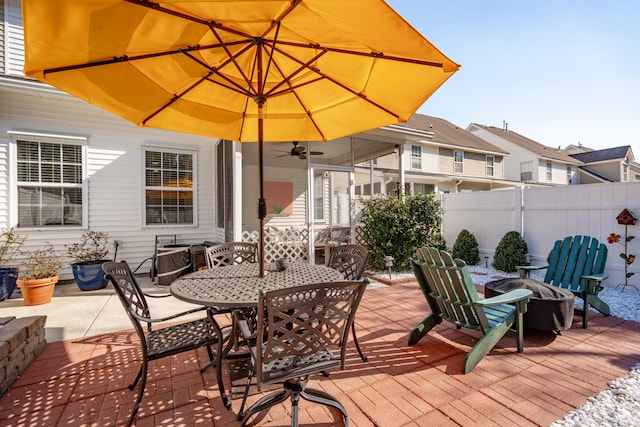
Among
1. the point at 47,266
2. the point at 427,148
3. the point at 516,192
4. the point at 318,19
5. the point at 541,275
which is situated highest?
the point at 427,148

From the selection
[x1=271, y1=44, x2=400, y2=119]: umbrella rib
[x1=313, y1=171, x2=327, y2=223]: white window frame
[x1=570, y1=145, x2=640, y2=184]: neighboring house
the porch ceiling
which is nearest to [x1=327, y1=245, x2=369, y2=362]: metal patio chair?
[x1=271, y1=44, x2=400, y2=119]: umbrella rib

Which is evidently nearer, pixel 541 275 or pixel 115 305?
pixel 115 305

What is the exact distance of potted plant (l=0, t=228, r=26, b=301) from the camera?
4.48 m

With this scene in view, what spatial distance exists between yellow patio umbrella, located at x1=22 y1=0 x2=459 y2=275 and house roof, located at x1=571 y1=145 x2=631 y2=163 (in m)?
29.5

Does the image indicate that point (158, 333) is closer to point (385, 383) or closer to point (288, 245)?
point (385, 383)

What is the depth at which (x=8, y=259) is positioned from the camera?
4.77m

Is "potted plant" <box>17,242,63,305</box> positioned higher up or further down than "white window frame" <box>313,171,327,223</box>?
further down

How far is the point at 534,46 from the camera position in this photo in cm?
633

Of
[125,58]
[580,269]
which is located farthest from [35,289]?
[580,269]

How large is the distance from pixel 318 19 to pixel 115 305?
4630mm

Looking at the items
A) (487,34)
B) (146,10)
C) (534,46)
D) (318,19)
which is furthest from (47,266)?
(534,46)

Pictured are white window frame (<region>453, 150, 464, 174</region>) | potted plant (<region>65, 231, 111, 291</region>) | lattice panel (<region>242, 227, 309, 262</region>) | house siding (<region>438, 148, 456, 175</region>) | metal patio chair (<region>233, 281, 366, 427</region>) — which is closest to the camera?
metal patio chair (<region>233, 281, 366, 427</region>)

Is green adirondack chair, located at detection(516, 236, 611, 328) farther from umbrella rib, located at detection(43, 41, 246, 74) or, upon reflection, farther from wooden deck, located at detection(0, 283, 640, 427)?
umbrella rib, located at detection(43, 41, 246, 74)

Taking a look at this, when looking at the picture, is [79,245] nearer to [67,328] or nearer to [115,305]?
[115,305]
